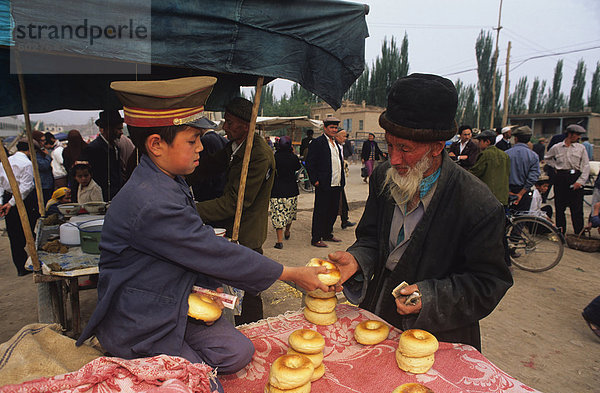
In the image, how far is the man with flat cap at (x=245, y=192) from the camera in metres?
3.22

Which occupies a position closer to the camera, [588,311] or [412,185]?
[412,185]

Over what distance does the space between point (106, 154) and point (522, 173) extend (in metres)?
6.92

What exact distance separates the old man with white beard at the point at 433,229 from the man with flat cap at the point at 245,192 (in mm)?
1554

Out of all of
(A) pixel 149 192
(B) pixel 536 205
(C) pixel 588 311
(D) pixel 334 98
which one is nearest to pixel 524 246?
(B) pixel 536 205

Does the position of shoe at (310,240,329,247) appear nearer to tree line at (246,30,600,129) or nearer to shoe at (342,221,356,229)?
shoe at (342,221,356,229)

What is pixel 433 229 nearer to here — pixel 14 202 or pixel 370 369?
pixel 370 369

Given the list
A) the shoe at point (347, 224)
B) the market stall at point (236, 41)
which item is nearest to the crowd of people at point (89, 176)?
the market stall at point (236, 41)

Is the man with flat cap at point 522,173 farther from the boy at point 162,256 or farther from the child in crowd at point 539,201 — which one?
the boy at point 162,256

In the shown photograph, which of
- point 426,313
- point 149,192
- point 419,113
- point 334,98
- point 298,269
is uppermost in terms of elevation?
point 334,98

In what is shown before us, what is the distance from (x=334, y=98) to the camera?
293cm

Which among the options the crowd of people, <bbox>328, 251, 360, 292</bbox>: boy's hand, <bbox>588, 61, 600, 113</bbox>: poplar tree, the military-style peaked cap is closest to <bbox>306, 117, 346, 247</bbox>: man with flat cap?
the crowd of people

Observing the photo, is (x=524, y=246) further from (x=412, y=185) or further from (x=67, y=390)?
(x=67, y=390)

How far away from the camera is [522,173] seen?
6344 mm

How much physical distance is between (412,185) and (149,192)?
1235mm
